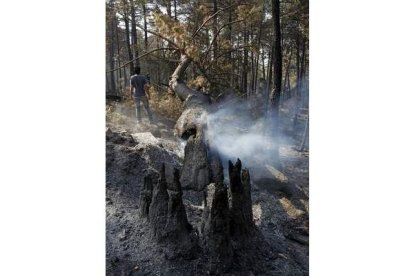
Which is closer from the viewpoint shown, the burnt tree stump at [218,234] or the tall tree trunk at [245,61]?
the burnt tree stump at [218,234]

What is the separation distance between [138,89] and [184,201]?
4.33 ft

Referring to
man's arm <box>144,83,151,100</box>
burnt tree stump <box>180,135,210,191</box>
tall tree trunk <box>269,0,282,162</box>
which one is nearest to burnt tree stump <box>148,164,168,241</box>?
burnt tree stump <box>180,135,210,191</box>

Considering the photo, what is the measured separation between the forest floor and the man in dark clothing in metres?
0.08

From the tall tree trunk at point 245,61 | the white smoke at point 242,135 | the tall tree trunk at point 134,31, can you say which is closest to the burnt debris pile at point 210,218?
the white smoke at point 242,135

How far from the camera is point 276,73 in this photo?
4492 millimetres

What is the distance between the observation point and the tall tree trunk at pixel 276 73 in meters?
4.39

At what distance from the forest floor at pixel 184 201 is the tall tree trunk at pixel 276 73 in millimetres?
190

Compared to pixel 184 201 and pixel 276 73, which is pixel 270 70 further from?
pixel 184 201

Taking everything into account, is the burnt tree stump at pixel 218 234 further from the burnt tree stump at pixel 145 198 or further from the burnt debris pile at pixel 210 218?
the burnt tree stump at pixel 145 198

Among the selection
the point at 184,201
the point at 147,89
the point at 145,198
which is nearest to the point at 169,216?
the point at 184,201
